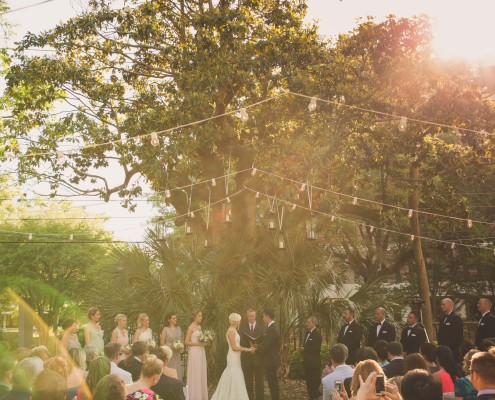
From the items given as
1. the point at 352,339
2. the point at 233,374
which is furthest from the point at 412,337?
Answer: the point at 233,374

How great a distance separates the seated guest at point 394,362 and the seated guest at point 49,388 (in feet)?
15.3

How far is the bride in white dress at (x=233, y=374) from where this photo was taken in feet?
42.1

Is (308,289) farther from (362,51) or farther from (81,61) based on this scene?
(81,61)

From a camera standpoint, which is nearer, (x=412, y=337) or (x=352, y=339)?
(x=412, y=337)

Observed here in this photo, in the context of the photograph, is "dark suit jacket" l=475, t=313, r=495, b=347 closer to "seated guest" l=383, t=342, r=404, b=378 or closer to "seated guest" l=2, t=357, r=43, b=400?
"seated guest" l=383, t=342, r=404, b=378

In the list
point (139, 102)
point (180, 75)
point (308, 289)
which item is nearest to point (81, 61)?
point (139, 102)

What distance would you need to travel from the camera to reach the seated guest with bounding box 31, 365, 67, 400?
4.34 m

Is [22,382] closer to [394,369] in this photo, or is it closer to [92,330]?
[394,369]

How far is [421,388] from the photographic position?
4.59 meters

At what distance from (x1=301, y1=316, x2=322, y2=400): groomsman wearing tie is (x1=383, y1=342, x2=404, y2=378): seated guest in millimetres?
3871

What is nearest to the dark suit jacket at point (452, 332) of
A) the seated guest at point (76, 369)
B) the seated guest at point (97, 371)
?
the seated guest at point (76, 369)

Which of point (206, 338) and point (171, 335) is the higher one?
point (171, 335)

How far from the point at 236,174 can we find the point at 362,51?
16.5ft

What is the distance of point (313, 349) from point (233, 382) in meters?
1.74
